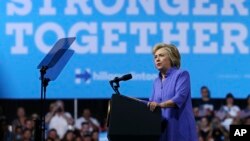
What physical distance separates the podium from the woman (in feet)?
0.35

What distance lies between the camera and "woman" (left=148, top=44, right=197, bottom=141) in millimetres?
4930

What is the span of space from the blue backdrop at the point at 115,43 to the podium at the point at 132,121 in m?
5.60

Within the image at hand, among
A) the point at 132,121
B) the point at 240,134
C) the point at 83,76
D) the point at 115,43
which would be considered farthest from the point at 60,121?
the point at 132,121

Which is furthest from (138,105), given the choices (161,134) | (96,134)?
(96,134)

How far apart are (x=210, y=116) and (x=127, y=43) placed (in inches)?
69.5

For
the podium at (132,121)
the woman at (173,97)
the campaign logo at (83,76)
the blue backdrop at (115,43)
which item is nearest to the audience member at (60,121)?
the blue backdrop at (115,43)

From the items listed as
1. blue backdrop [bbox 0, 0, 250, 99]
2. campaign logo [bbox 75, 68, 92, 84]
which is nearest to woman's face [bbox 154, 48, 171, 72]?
blue backdrop [bbox 0, 0, 250, 99]

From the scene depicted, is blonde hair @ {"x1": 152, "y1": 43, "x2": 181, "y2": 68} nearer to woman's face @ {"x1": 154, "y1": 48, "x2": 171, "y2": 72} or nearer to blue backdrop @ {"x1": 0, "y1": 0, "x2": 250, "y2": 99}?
woman's face @ {"x1": 154, "y1": 48, "x2": 171, "y2": 72}

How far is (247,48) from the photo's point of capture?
1069cm

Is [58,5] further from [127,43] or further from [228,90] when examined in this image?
[228,90]

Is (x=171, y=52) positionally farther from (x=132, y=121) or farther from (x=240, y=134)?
(x=240, y=134)

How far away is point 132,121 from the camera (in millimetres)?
4805

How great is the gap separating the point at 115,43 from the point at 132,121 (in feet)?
19.1

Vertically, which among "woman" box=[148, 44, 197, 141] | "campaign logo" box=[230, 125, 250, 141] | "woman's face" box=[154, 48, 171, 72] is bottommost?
"campaign logo" box=[230, 125, 250, 141]
